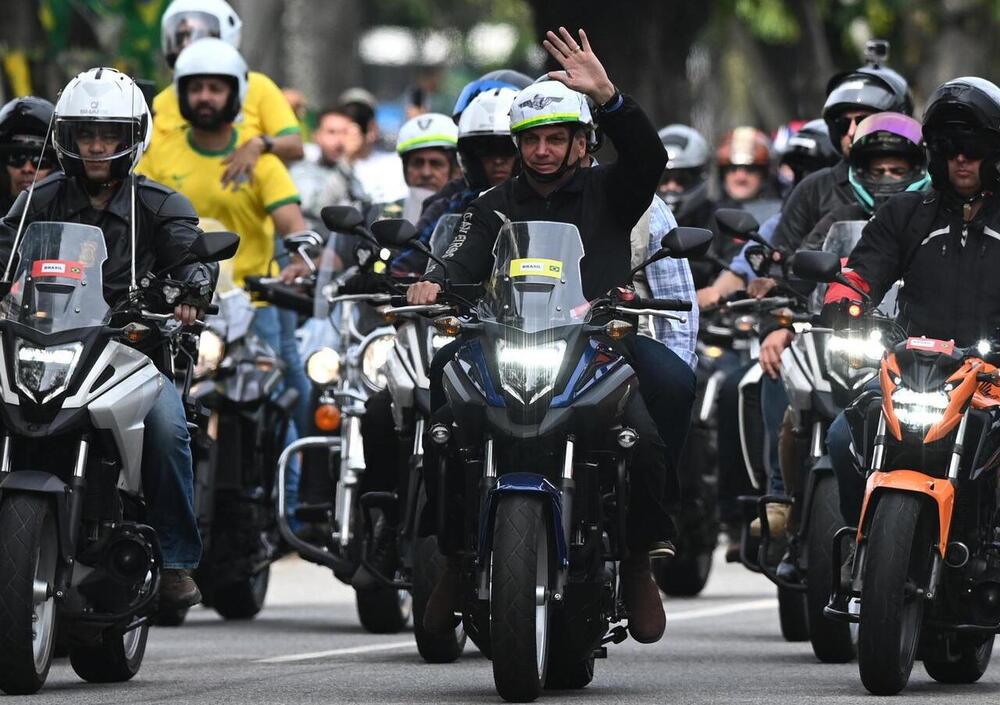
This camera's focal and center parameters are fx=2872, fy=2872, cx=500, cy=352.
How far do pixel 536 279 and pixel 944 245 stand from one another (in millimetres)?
1759

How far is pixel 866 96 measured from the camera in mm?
13086

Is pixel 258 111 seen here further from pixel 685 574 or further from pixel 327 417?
pixel 685 574

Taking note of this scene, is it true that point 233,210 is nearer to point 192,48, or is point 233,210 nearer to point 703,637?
point 192,48

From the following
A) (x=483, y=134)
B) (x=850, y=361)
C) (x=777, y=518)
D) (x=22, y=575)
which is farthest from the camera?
(x=777, y=518)

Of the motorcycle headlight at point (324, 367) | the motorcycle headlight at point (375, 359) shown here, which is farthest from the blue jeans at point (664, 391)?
the motorcycle headlight at point (324, 367)

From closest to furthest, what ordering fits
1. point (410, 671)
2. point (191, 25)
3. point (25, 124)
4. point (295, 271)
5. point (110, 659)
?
point (110, 659)
point (410, 671)
point (25, 124)
point (295, 271)
point (191, 25)

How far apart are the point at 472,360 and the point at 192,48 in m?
5.37

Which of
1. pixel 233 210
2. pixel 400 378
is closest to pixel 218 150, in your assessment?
pixel 233 210

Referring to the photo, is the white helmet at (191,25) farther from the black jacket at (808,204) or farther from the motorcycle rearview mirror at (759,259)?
the motorcycle rearview mirror at (759,259)

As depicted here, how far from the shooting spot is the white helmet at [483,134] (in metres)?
12.0

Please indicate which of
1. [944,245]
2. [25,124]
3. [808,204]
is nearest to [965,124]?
[944,245]

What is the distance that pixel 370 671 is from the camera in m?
10.7

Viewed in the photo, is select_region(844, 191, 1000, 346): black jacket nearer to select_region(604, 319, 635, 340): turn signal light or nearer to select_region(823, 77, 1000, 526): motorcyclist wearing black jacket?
select_region(823, 77, 1000, 526): motorcyclist wearing black jacket

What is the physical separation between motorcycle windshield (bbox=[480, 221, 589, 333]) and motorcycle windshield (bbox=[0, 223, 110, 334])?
4.48ft
